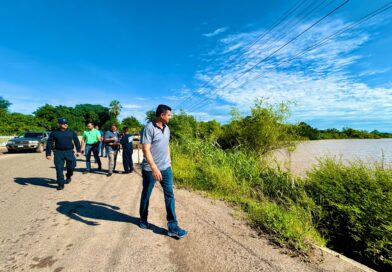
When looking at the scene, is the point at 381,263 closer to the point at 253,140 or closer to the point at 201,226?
the point at 201,226

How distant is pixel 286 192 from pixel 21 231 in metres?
5.61

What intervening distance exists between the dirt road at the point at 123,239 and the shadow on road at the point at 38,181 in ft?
4.34

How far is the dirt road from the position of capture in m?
2.68

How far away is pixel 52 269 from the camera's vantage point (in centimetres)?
259

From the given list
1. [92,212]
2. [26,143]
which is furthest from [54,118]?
[92,212]

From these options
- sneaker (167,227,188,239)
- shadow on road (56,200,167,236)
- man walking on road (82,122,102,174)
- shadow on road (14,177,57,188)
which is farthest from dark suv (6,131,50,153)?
sneaker (167,227,188,239)

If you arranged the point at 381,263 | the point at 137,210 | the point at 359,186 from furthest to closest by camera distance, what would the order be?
the point at 137,210
the point at 359,186
the point at 381,263

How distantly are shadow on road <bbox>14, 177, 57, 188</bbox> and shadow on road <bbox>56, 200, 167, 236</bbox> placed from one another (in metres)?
2.22

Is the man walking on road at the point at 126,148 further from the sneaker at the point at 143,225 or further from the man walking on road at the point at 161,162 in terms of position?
the man walking on road at the point at 161,162

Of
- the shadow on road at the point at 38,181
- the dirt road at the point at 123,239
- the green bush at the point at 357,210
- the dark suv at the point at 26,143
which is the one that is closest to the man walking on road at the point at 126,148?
the shadow on road at the point at 38,181

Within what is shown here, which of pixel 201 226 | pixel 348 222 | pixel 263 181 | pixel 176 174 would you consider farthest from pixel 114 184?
pixel 348 222

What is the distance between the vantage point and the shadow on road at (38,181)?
6.78 m

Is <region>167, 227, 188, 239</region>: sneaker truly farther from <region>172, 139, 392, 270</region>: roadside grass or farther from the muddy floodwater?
the muddy floodwater

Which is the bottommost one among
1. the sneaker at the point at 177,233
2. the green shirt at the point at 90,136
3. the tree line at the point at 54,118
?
the sneaker at the point at 177,233
